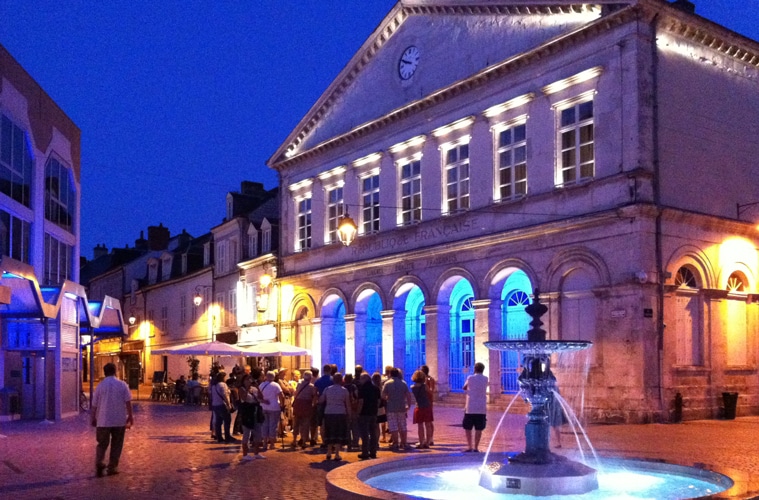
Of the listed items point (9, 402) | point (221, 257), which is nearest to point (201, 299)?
point (221, 257)

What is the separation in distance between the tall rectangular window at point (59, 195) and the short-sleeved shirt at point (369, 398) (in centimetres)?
1466

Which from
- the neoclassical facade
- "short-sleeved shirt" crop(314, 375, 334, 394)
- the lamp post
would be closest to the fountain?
"short-sleeved shirt" crop(314, 375, 334, 394)

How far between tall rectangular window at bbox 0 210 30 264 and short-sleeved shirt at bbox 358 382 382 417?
11177 mm

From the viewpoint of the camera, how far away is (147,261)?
192ft

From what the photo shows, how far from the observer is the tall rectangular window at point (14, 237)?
22.1 meters

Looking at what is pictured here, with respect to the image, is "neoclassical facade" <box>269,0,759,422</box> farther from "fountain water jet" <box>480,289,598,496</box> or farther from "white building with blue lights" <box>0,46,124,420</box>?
"fountain water jet" <box>480,289,598,496</box>

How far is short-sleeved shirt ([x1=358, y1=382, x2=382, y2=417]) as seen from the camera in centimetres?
1482

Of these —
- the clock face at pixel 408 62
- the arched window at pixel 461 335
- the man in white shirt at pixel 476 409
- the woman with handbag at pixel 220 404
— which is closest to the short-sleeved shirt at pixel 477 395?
the man in white shirt at pixel 476 409

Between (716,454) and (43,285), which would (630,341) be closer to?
(716,454)

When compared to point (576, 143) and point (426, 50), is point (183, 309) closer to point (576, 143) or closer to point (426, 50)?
point (426, 50)

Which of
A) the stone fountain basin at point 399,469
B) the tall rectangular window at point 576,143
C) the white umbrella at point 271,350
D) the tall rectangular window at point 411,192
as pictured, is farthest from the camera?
the tall rectangular window at point 411,192

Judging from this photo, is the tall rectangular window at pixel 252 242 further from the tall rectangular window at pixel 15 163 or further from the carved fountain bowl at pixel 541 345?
the carved fountain bowl at pixel 541 345

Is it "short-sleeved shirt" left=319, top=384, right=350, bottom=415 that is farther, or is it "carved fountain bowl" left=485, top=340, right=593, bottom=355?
"short-sleeved shirt" left=319, top=384, right=350, bottom=415

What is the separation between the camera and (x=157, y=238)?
62812 millimetres
